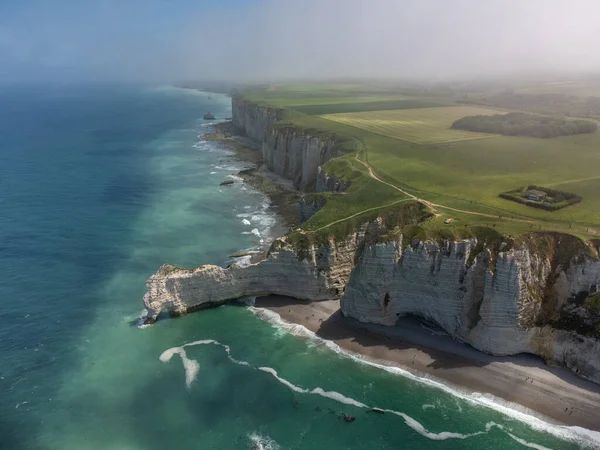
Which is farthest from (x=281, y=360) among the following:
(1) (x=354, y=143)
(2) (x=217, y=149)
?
(2) (x=217, y=149)

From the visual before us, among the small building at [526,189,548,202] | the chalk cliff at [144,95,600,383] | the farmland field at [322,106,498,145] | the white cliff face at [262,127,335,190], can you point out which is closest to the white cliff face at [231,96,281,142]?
the white cliff face at [262,127,335,190]

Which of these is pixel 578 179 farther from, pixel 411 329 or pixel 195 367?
pixel 195 367

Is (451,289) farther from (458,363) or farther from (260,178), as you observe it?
(260,178)

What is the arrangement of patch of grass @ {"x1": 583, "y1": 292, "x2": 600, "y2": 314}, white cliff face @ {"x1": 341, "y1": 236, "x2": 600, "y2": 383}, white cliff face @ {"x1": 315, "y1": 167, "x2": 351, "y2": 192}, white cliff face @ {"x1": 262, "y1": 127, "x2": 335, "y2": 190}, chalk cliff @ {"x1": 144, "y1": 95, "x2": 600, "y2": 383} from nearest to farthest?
patch of grass @ {"x1": 583, "y1": 292, "x2": 600, "y2": 314} → white cliff face @ {"x1": 341, "y1": 236, "x2": 600, "y2": 383} → chalk cliff @ {"x1": 144, "y1": 95, "x2": 600, "y2": 383} → white cliff face @ {"x1": 315, "y1": 167, "x2": 351, "y2": 192} → white cliff face @ {"x1": 262, "y1": 127, "x2": 335, "y2": 190}

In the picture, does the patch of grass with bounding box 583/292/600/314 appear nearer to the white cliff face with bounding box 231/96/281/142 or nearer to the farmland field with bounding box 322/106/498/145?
the farmland field with bounding box 322/106/498/145

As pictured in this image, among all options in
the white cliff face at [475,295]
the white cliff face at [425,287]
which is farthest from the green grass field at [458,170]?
the white cliff face at [475,295]

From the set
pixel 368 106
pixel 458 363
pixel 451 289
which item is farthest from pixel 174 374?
pixel 368 106
